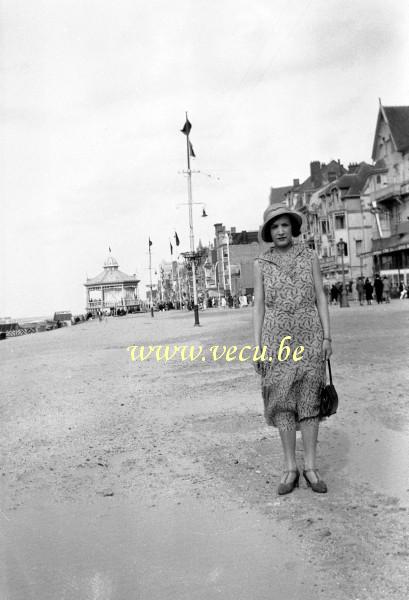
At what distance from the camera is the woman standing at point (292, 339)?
450 cm

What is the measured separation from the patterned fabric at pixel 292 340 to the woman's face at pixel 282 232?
108mm

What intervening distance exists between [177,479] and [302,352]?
4.74 feet

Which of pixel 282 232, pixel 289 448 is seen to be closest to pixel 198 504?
pixel 289 448

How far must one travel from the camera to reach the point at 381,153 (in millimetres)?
58344

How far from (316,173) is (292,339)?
83.2 meters

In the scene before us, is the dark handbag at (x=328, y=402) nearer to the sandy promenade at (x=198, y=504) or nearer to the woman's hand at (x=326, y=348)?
the woman's hand at (x=326, y=348)

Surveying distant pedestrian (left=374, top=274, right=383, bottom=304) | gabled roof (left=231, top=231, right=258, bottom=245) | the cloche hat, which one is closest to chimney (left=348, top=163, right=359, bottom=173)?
distant pedestrian (left=374, top=274, right=383, bottom=304)

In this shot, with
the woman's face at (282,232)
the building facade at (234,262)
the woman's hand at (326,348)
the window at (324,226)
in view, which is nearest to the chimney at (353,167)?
the window at (324,226)

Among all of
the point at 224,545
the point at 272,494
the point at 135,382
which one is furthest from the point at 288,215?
the point at 135,382

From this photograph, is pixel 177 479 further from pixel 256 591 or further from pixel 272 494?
pixel 256 591

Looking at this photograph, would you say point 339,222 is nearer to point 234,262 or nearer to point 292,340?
point 234,262

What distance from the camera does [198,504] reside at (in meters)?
4.39

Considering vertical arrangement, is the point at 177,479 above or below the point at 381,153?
below

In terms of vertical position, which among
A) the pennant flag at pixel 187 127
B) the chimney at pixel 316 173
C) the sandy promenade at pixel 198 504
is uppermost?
the chimney at pixel 316 173
